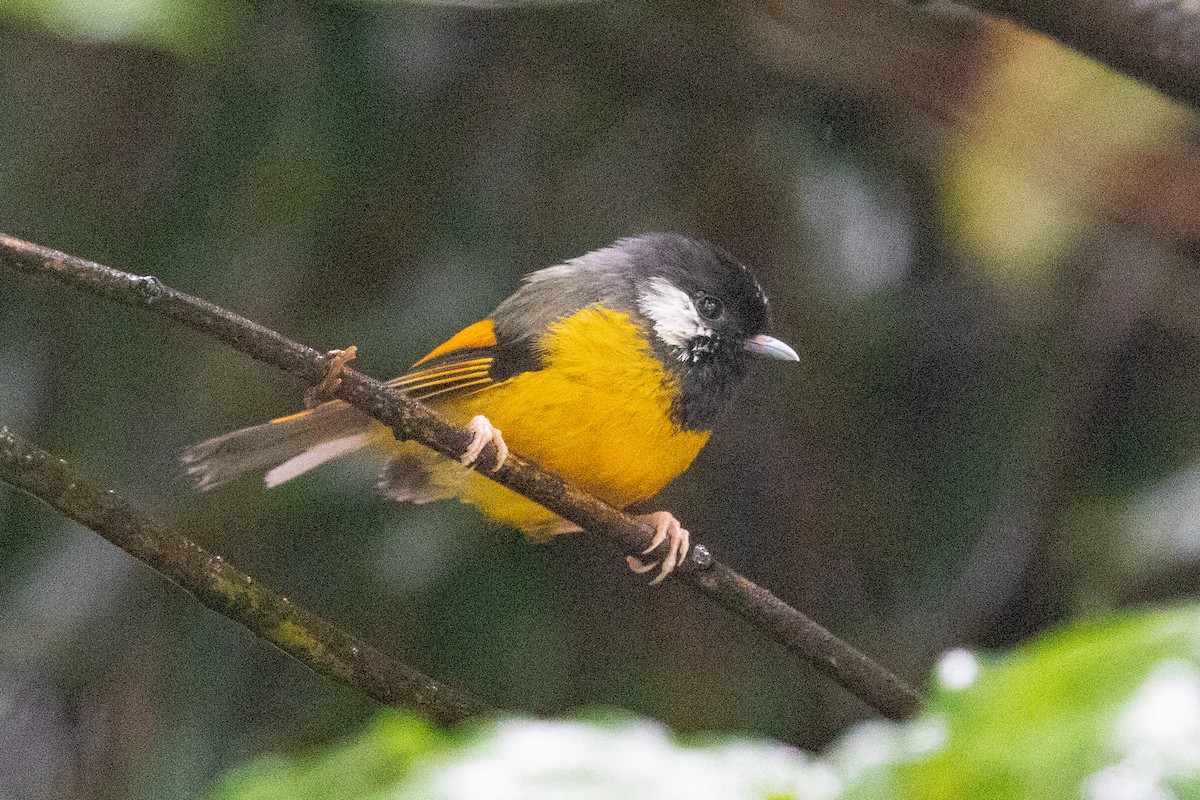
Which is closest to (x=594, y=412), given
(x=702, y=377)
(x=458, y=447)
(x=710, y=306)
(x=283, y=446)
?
(x=702, y=377)

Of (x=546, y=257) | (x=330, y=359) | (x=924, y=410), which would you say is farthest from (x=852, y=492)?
(x=330, y=359)

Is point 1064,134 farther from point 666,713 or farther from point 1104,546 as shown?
point 666,713

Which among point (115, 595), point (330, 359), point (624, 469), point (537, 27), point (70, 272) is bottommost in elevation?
point (115, 595)

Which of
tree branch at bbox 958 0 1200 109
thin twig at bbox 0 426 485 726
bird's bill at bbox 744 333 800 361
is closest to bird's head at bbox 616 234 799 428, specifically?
bird's bill at bbox 744 333 800 361

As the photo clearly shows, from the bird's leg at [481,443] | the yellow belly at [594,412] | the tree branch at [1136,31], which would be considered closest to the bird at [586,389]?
the yellow belly at [594,412]

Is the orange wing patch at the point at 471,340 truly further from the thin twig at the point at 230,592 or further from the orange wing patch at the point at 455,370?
the thin twig at the point at 230,592

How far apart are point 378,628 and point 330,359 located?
1670 mm

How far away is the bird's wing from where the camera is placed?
245 cm

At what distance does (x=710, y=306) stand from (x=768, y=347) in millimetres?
155

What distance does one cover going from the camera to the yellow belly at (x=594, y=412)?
2.35 m

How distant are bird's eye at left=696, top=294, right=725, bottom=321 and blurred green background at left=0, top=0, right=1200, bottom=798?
19.3 inches

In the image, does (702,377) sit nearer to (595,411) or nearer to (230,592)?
(595,411)

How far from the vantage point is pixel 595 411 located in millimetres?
2361

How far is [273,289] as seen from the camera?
302 centimetres
